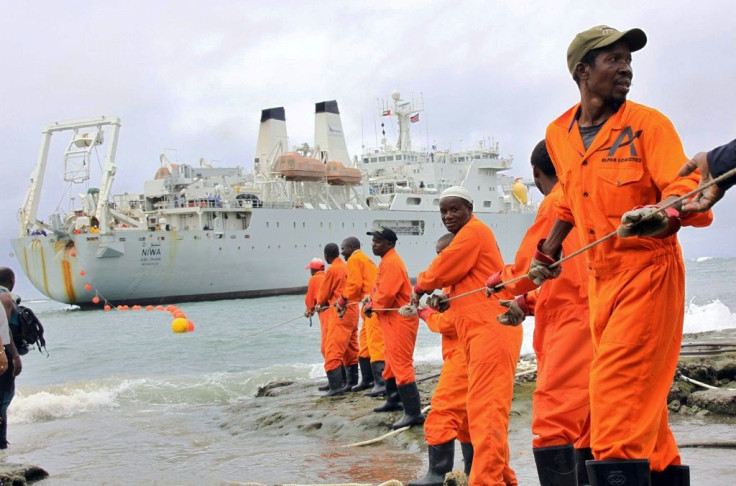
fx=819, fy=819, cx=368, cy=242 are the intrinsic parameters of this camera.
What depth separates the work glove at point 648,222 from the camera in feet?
7.84

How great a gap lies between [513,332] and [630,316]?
1.67m

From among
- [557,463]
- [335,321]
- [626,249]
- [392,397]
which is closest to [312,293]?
[335,321]

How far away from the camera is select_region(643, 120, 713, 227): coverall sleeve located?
2496mm

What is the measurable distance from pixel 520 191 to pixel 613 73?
53723 mm

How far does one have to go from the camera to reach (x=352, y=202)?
49031mm

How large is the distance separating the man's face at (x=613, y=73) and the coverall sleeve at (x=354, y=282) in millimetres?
5803

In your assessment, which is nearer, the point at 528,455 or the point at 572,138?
the point at 572,138

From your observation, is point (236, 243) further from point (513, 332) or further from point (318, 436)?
point (513, 332)

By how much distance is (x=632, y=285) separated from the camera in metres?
2.62

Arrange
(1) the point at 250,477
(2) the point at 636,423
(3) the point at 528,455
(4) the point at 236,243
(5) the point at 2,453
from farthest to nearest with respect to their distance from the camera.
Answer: (4) the point at 236,243 < (5) the point at 2,453 < (1) the point at 250,477 < (3) the point at 528,455 < (2) the point at 636,423

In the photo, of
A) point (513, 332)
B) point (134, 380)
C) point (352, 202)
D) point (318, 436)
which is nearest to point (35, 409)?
point (134, 380)

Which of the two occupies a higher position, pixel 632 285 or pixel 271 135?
pixel 271 135

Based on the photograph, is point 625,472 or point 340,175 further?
point 340,175

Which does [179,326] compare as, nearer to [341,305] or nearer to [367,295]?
[341,305]
